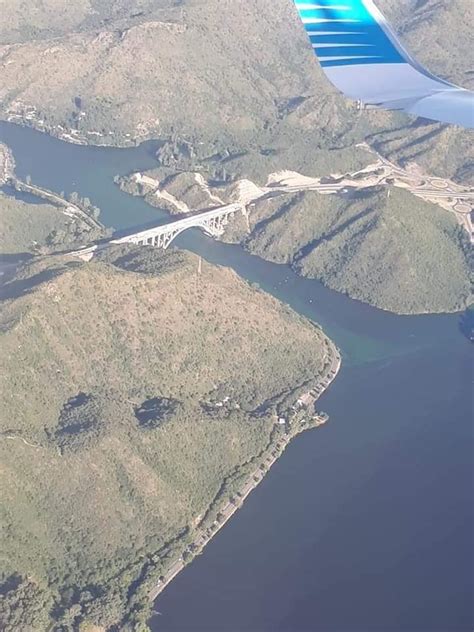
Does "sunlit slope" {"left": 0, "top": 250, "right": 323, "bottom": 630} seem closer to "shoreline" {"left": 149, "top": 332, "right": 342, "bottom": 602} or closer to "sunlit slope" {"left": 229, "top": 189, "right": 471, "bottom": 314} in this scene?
"shoreline" {"left": 149, "top": 332, "right": 342, "bottom": 602}

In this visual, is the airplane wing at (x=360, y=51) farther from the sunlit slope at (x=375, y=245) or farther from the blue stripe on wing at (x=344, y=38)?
the sunlit slope at (x=375, y=245)

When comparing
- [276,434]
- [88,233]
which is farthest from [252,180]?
[276,434]

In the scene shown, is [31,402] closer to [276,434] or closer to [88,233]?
[276,434]

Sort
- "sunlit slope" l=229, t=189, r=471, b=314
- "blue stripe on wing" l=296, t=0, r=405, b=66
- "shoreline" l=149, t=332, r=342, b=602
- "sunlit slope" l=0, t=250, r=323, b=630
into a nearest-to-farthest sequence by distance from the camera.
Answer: "blue stripe on wing" l=296, t=0, r=405, b=66
"sunlit slope" l=0, t=250, r=323, b=630
"shoreline" l=149, t=332, r=342, b=602
"sunlit slope" l=229, t=189, r=471, b=314

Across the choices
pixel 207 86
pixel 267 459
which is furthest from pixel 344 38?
pixel 207 86

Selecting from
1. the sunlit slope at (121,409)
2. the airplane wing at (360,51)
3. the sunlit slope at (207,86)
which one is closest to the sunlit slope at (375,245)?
the sunlit slope at (121,409)

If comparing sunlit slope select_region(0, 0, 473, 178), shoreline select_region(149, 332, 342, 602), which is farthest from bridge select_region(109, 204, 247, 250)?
shoreline select_region(149, 332, 342, 602)
